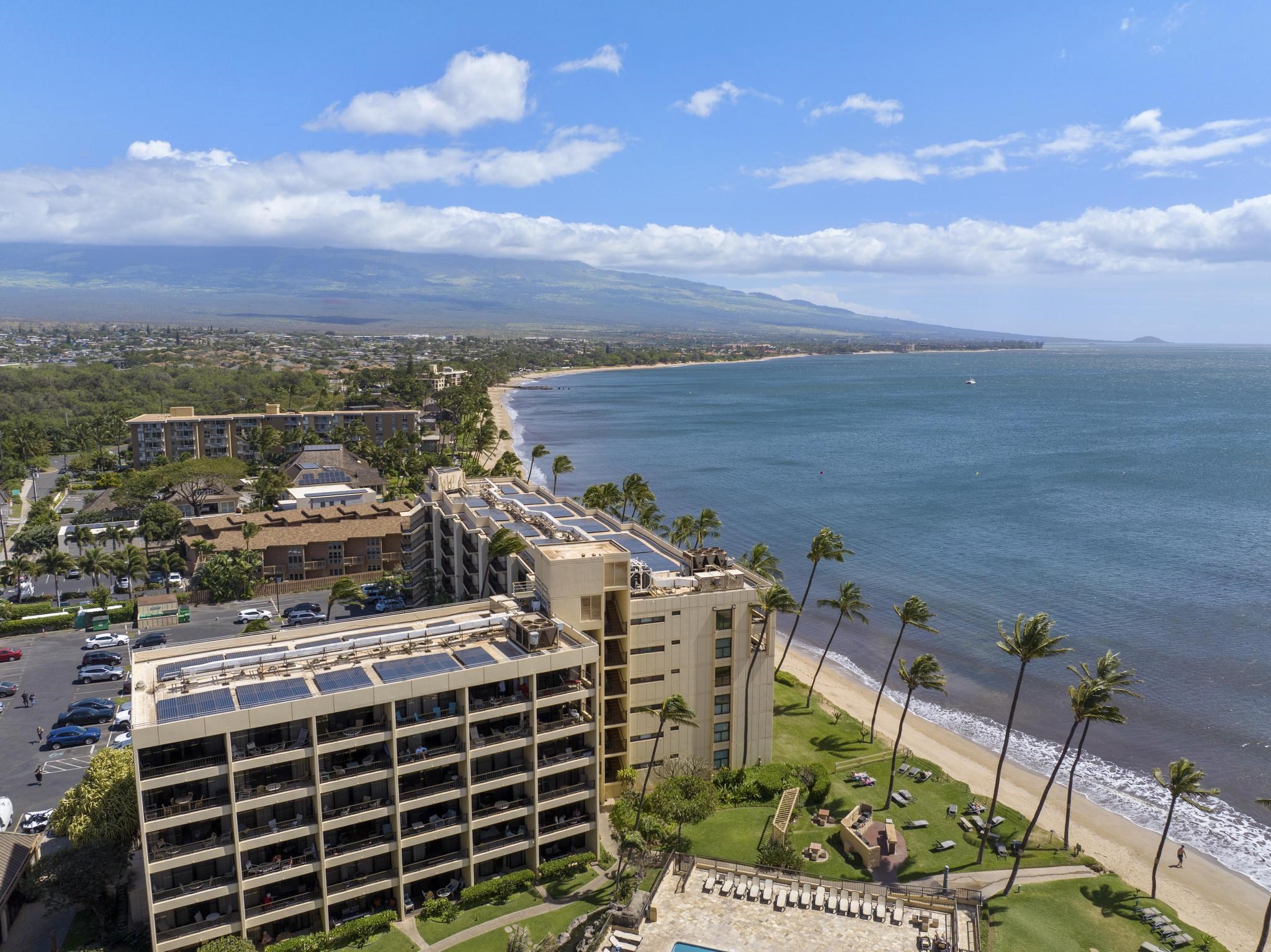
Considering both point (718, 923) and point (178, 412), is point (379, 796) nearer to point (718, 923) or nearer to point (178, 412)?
point (718, 923)

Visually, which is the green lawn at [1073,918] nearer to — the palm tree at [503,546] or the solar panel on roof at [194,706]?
the palm tree at [503,546]

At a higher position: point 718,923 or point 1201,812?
point 718,923

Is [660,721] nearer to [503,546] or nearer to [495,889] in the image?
[495,889]

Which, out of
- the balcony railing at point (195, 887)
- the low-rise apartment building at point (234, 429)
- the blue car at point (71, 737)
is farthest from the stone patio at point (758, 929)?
the low-rise apartment building at point (234, 429)

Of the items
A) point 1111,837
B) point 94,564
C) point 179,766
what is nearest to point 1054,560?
point 1111,837

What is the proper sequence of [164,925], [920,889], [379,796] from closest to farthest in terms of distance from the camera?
[164,925]
[379,796]
[920,889]

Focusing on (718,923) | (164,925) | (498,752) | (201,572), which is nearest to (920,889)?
(718,923)
